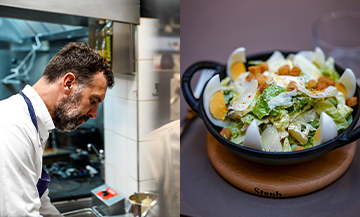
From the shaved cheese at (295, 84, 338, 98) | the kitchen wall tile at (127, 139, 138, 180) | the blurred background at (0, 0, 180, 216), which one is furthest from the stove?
the shaved cheese at (295, 84, 338, 98)

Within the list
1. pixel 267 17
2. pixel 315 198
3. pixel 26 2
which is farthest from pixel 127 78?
pixel 267 17

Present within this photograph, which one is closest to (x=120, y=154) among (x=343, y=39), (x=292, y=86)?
(x=292, y=86)

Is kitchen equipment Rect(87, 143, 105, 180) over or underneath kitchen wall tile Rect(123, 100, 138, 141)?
underneath

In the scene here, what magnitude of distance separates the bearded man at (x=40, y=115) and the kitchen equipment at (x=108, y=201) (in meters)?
0.43

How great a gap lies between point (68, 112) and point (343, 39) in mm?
1596

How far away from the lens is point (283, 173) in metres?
0.87

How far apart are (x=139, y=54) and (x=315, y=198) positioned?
84cm

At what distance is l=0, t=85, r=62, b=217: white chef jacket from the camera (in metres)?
0.60

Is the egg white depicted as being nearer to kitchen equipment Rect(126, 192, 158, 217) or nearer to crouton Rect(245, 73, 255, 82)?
crouton Rect(245, 73, 255, 82)

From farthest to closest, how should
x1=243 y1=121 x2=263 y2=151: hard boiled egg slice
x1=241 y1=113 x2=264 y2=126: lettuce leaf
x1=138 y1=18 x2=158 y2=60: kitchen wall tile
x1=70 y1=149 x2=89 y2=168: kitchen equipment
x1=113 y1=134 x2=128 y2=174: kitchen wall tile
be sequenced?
x1=70 y1=149 x2=89 y2=168: kitchen equipment → x1=113 y1=134 x2=128 y2=174: kitchen wall tile → x1=138 y1=18 x2=158 y2=60: kitchen wall tile → x1=241 y1=113 x2=264 y2=126: lettuce leaf → x1=243 y1=121 x2=263 y2=151: hard boiled egg slice

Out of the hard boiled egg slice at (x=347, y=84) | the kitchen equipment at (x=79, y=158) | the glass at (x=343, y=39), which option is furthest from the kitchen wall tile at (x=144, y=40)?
the glass at (x=343, y=39)

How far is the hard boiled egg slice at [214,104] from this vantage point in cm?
94

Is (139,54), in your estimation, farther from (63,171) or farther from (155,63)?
(63,171)

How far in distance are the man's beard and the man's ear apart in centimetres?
2
